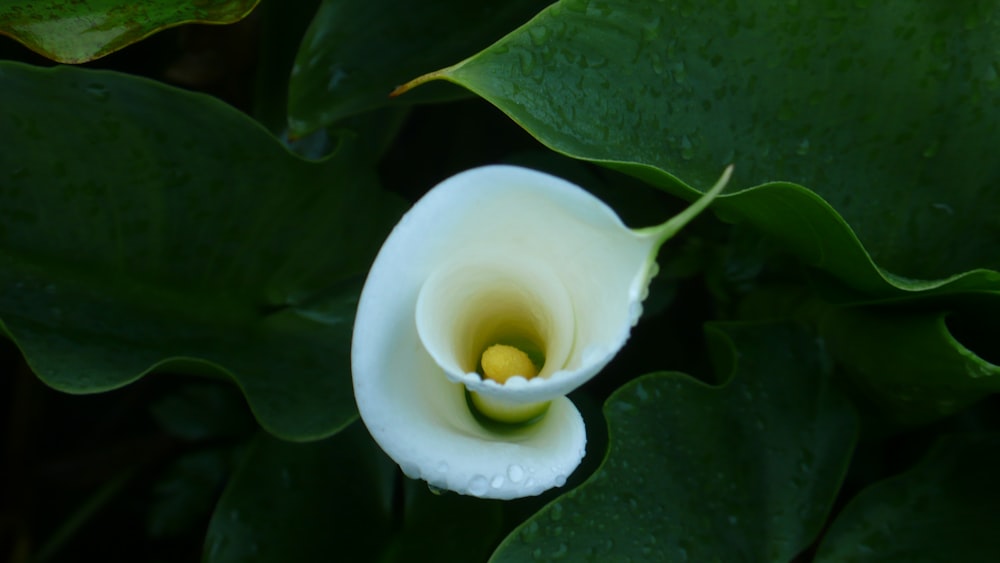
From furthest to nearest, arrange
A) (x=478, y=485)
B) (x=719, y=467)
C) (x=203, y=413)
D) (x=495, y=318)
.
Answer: (x=203, y=413) < (x=719, y=467) < (x=495, y=318) < (x=478, y=485)

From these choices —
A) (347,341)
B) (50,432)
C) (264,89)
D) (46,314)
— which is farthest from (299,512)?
(50,432)

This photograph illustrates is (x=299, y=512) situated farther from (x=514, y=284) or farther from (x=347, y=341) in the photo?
(x=514, y=284)

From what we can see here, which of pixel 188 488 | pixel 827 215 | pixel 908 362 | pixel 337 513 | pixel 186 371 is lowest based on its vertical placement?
pixel 188 488

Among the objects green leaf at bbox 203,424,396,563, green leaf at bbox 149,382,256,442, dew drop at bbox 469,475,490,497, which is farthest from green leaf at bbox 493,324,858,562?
green leaf at bbox 149,382,256,442

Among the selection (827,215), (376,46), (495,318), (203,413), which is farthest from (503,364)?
(203,413)

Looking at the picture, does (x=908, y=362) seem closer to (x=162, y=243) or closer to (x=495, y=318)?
(x=495, y=318)

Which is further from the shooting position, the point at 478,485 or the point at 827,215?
the point at 827,215

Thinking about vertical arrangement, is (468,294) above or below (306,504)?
above
